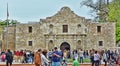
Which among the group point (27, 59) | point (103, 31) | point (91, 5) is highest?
point (91, 5)

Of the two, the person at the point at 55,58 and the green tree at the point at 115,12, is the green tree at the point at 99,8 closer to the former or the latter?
the green tree at the point at 115,12

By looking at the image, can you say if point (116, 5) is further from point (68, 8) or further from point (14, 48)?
point (14, 48)

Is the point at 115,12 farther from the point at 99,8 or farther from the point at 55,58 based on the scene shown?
the point at 55,58

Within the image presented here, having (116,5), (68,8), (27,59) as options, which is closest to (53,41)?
(68,8)

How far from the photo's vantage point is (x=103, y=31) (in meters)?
74.8

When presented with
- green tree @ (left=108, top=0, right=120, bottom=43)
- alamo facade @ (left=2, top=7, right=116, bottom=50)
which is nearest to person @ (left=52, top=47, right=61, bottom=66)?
alamo facade @ (left=2, top=7, right=116, bottom=50)

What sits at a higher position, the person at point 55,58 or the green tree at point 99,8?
the green tree at point 99,8

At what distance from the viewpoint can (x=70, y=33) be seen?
7400 centimetres

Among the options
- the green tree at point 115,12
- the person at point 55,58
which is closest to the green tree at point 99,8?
the green tree at point 115,12

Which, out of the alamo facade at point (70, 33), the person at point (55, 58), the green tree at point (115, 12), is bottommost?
the person at point (55, 58)

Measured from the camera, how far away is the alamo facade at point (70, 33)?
243 feet

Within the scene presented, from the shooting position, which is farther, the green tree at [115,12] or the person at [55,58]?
the green tree at [115,12]

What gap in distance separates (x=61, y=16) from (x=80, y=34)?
4.21 m

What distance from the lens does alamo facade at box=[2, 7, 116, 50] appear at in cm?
7394
